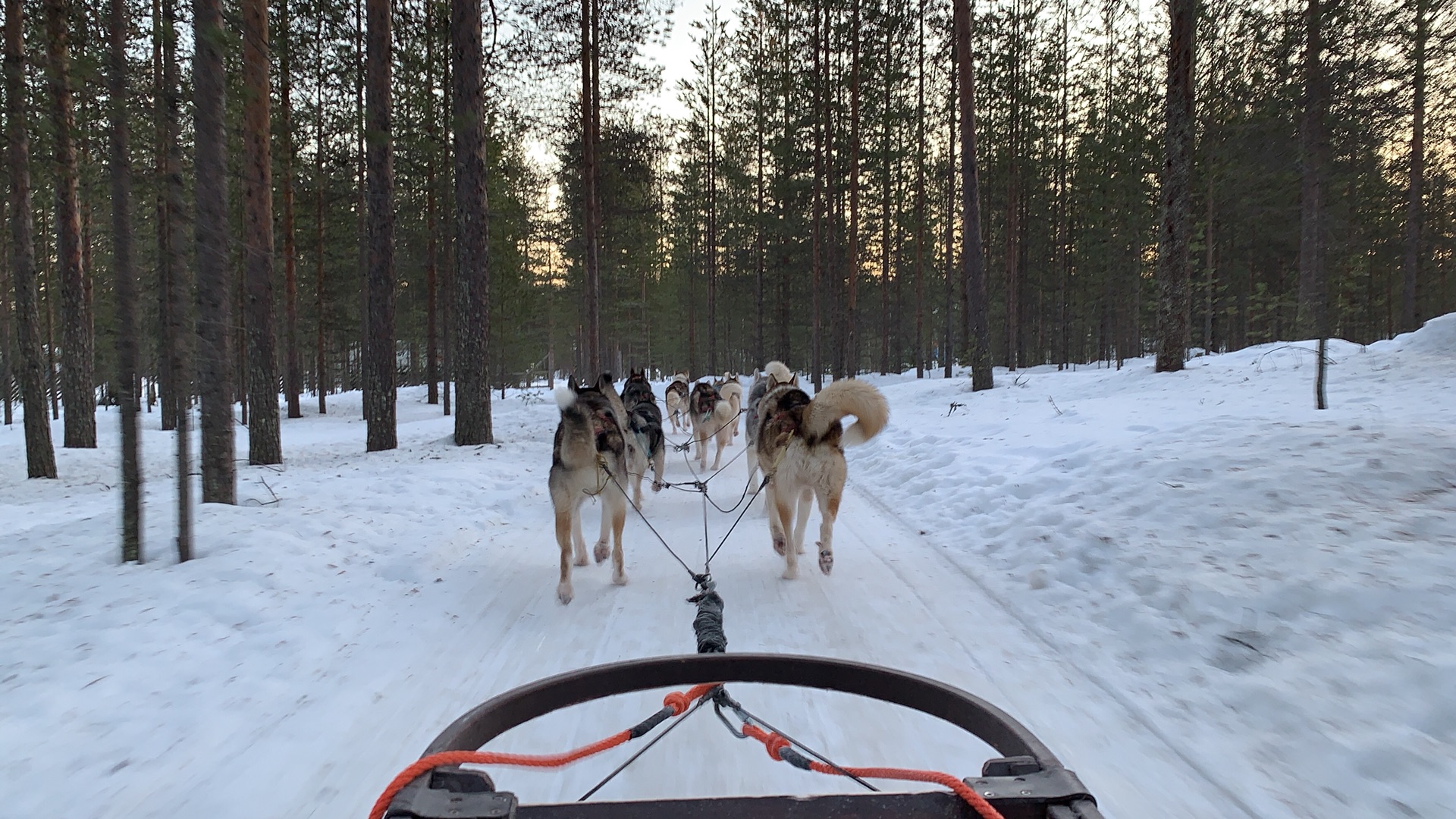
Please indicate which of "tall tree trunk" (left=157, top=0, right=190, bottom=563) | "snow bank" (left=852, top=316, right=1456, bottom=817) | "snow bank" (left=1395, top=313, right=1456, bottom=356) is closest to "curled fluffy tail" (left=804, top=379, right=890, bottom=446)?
"snow bank" (left=852, top=316, right=1456, bottom=817)

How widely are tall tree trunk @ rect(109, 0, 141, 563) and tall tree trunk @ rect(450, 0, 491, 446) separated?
6.39 meters

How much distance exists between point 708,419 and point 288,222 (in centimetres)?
1607

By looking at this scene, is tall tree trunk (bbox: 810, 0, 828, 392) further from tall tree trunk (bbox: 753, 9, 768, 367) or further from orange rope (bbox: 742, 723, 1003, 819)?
orange rope (bbox: 742, 723, 1003, 819)

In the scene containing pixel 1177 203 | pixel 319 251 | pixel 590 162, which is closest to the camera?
pixel 1177 203

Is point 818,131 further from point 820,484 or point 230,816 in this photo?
point 230,816

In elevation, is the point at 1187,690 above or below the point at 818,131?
below

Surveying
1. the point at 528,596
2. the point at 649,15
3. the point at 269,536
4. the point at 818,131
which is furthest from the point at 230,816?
the point at 818,131

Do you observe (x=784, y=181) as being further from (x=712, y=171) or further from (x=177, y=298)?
(x=177, y=298)

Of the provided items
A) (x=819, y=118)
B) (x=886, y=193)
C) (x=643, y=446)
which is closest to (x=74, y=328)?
(x=643, y=446)

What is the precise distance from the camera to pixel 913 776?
1.48 m

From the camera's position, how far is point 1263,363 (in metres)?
11.6

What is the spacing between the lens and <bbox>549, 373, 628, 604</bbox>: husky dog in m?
4.53

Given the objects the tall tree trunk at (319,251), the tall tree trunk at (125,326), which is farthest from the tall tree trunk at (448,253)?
the tall tree trunk at (125,326)

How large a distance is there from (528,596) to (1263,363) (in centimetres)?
1335
